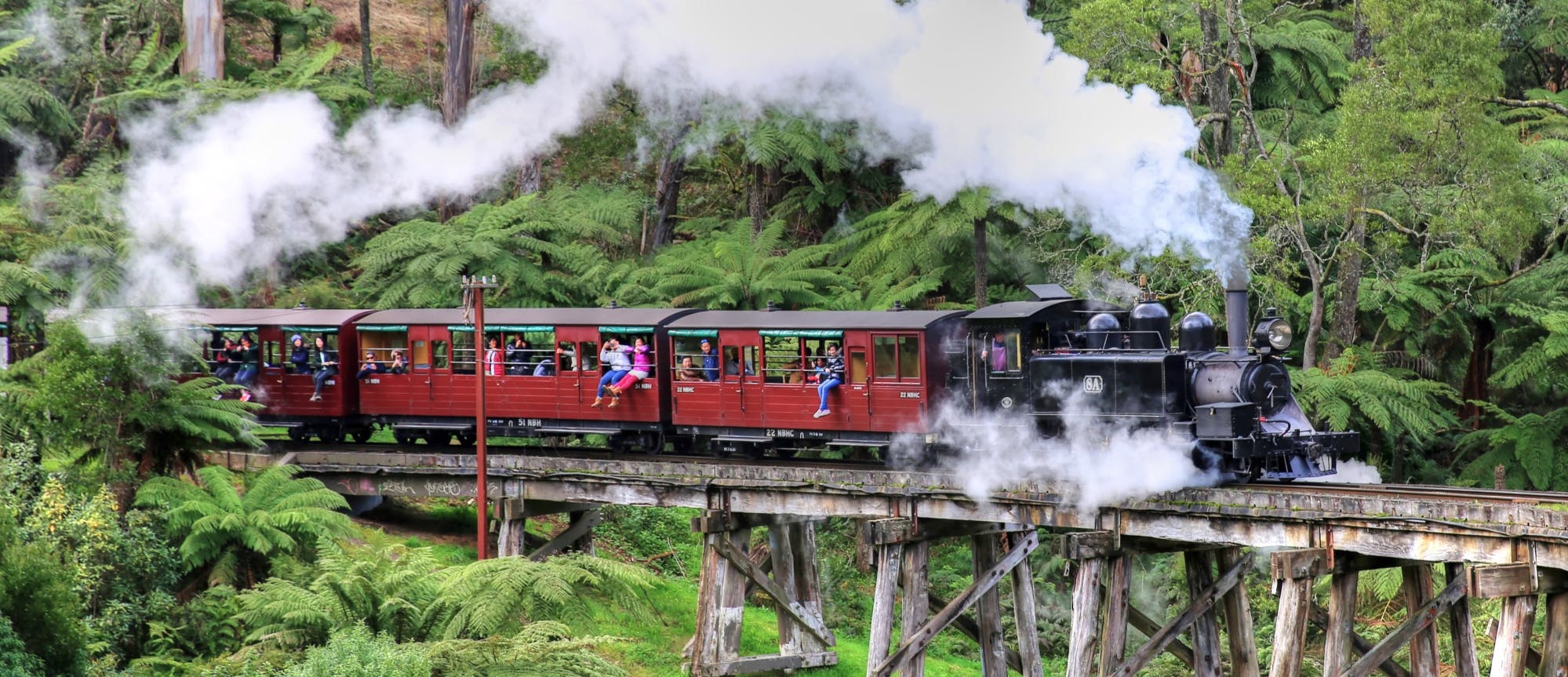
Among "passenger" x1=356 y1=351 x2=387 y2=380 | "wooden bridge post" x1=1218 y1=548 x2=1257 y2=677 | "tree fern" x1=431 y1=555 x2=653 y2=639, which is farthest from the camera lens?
"passenger" x1=356 y1=351 x2=387 y2=380

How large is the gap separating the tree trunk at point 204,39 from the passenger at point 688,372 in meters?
16.4

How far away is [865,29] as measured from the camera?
77.8 ft

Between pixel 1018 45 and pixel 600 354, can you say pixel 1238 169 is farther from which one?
pixel 600 354

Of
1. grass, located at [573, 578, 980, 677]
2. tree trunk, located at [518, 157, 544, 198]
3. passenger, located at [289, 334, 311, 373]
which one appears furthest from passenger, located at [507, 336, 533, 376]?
tree trunk, located at [518, 157, 544, 198]

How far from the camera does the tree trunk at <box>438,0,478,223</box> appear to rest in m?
32.1

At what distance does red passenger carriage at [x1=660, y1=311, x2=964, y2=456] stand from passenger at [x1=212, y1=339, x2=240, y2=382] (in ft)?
25.1

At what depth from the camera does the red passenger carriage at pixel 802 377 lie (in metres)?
20.4

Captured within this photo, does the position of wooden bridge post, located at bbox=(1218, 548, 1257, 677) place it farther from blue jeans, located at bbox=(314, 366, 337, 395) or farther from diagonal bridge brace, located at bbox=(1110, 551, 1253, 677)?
blue jeans, located at bbox=(314, 366, 337, 395)

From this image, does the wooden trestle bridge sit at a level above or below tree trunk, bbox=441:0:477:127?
below

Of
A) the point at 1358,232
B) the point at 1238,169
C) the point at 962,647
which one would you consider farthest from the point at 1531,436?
the point at 962,647

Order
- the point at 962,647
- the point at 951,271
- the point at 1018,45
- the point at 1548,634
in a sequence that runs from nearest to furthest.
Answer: the point at 1548,634
the point at 1018,45
the point at 962,647
the point at 951,271

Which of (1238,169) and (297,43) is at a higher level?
(297,43)

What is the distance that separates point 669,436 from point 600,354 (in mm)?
1619

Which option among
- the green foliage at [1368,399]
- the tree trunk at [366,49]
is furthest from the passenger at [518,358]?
the tree trunk at [366,49]
